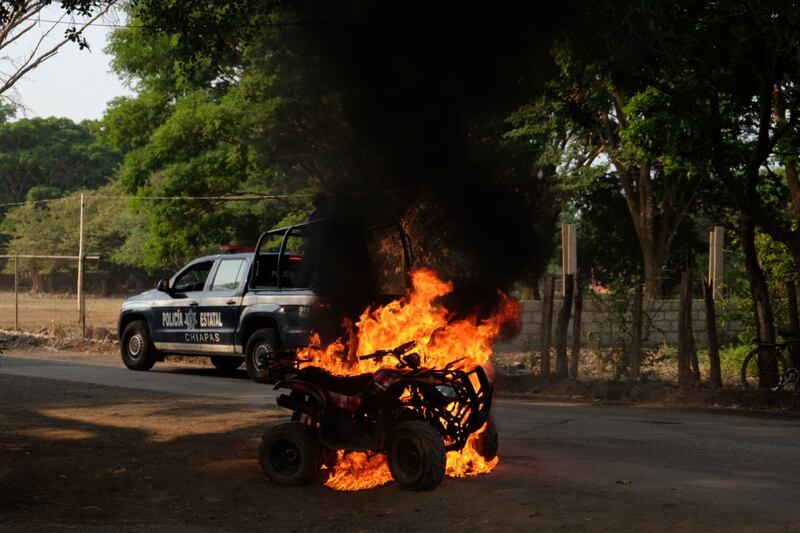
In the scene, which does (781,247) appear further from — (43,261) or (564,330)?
(43,261)

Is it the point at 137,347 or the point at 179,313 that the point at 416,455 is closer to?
A: the point at 179,313

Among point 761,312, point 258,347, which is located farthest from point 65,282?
point 761,312

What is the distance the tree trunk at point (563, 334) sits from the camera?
50.7ft

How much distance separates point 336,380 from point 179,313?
9.72 m

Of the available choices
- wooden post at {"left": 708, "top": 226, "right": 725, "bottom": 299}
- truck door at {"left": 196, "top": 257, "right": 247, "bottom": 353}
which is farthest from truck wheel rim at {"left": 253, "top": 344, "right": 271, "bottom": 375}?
wooden post at {"left": 708, "top": 226, "right": 725, "bottom": 299}

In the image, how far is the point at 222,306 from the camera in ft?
52.6

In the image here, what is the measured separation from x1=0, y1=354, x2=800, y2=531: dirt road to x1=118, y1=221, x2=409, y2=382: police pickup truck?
2.59 metres

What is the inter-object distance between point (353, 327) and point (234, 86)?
19890 mm

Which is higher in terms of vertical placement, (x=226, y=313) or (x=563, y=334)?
(x=226, y=313)

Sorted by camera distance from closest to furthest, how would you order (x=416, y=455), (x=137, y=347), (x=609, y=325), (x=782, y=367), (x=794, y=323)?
(x=416, y=455), (x=794, y=323), (x=782, y=367), (x=609, y=325), (x=137, y=347)

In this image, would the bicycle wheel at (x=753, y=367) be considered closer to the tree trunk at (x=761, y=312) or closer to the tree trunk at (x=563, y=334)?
the tree trunk at (x=761, y=312)

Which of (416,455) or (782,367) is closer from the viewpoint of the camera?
(416,455)

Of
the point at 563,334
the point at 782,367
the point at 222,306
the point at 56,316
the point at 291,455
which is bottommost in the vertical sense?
the point at 291,455

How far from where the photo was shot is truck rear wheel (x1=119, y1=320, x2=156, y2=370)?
1755cm
